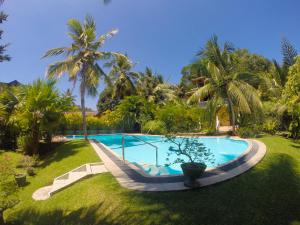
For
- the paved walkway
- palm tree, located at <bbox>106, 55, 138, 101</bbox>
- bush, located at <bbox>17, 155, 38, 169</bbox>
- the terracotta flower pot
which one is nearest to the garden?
bush, located at <bbox>17, 155, 38, 169</bbox>

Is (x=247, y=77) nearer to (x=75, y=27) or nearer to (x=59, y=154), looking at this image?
(x=75, y=27)

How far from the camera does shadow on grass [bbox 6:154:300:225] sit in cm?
355

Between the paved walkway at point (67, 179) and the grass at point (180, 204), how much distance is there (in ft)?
0.99

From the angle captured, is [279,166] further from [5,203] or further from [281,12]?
[281,12]

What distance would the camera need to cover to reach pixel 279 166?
664 centimetres

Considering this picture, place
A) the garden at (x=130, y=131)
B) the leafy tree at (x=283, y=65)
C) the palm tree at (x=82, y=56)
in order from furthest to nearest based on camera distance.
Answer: the leafy tree at (x=283, y=65) < the palm tree at (x=82, y=56) < the garden at (x=130, y=131)

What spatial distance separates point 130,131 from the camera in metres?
22.8

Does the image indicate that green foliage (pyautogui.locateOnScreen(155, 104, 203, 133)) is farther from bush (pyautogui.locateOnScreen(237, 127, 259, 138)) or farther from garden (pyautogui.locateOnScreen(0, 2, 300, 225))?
bush (pyautogui.locateOnScreen(237, 127, 259, 138))

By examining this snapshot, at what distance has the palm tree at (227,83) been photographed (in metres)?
14.5

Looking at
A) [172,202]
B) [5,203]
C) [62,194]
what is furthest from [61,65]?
[172,202]

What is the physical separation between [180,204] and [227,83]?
13.2 m

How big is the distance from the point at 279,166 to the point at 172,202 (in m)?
4.58

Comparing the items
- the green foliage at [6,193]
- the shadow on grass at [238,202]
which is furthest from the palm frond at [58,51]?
the shadow on grass at [238,202]

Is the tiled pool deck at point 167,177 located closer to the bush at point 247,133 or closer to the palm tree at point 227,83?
the bush at point 247,133
